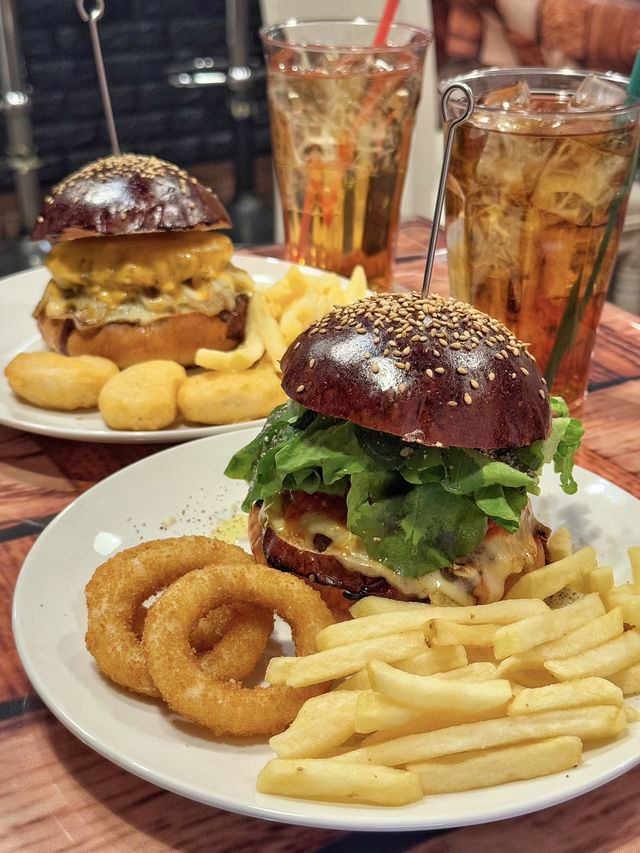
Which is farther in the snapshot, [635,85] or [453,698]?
[635,85]

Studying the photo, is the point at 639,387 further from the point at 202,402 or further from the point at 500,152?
the point at 202,402

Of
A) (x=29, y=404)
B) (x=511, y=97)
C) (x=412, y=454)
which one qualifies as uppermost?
(x=511, y=97)

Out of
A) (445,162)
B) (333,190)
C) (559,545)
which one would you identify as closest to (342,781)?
(559,545)

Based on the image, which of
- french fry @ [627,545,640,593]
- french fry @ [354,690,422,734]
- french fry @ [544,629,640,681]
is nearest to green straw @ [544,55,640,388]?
french fry @ [627,545,640,593]

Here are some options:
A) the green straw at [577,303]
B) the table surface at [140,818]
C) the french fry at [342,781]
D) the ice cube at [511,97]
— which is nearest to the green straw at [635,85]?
the green straw at [577,303]

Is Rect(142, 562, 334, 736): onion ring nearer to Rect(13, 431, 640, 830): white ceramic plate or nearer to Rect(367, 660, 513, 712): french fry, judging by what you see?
Rect(13, 431, 640, 830): white ceramic plate

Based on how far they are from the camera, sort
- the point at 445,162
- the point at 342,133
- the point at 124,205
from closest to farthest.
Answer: the point at 445,162, the point at 124,205, the point at 342,133

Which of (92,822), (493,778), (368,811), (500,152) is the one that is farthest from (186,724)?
(500,152)

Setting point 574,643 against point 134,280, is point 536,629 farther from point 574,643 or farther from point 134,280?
point 134,280
